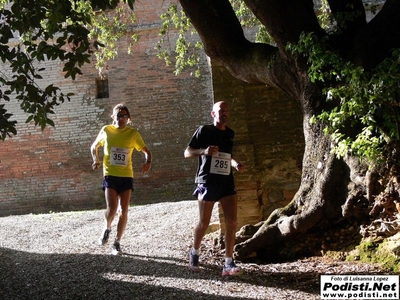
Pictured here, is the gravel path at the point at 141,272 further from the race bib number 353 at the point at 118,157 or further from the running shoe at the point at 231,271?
the race bib number 353 at the point at 118,157

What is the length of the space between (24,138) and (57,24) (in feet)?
41.1

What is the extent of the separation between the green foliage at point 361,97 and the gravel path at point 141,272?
4.24ft

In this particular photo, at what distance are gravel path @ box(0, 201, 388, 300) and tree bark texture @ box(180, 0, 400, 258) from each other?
21.7 inches

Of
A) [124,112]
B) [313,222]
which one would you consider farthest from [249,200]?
[124,112]

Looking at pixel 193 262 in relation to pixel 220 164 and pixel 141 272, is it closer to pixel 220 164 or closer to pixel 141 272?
pixel 141 272

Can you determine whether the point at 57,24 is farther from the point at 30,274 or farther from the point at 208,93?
the point at 208,93

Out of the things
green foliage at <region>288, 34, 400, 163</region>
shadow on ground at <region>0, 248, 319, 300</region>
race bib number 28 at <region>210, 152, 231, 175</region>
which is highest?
green foliage at <region>288, 34, 400, 163</region>

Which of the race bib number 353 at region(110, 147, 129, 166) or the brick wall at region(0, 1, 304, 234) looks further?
the brick wall at region(0, 1, 304, 234)

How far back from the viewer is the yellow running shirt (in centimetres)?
648

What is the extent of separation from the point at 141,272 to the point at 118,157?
1.67m

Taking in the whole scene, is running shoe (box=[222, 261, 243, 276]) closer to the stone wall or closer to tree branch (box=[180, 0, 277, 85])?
the stone wall

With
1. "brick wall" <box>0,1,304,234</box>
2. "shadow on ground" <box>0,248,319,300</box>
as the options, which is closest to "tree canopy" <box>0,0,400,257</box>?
"shadow on ground" <box>0,248,319,300</box>

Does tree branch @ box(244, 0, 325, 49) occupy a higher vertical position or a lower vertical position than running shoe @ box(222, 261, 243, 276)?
higher

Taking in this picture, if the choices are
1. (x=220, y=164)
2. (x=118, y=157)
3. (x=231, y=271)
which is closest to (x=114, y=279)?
(x=231, y=271)
